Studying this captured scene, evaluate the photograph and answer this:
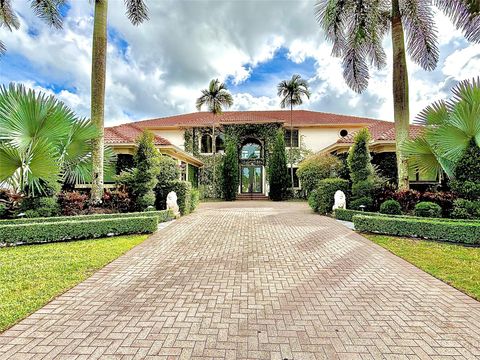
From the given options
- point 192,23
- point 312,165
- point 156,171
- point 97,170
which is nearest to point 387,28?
point 312,165

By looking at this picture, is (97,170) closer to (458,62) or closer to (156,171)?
(156,171)

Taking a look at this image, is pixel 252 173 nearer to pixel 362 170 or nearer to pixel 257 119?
pixel 257 119

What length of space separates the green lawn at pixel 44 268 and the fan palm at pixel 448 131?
31.0ft

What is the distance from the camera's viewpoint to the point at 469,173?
823cm

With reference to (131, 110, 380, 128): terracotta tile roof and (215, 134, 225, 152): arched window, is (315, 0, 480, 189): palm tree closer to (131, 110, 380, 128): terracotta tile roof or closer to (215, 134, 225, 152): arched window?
(131, 110, 380, 128): terracotta tile roof

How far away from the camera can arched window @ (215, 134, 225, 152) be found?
26.6 m

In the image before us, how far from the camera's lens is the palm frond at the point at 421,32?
11.3 metres

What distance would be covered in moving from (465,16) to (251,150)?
62.5 ft

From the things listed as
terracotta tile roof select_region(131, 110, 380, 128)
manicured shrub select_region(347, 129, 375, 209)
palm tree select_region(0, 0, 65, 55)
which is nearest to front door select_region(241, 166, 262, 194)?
terracotta tile roof select_region(131, 110, 380, 128)

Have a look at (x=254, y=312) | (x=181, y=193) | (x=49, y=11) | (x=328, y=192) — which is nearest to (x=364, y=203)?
(x=328, y=192)

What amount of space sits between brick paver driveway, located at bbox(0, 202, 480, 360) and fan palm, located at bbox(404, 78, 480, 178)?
4817 millimetres

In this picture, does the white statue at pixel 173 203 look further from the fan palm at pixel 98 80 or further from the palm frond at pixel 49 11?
the palm frond at pixel 49 11

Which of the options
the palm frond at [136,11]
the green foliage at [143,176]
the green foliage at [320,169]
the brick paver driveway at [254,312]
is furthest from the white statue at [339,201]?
the palm frond at [136,11]

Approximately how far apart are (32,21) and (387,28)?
16737 mm
